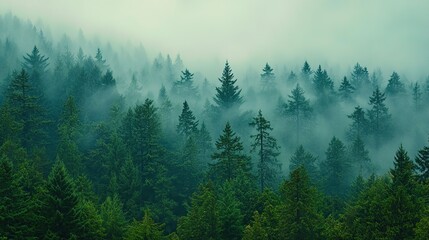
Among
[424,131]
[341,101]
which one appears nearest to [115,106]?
[341,101]

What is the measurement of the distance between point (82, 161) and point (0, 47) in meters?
100.0

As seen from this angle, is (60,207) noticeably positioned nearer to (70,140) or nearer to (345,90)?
(70,140)

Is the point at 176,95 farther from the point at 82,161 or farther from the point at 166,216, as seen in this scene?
the point at 166,216

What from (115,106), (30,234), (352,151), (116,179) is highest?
(115,106)

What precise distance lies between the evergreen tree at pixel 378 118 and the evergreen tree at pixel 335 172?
29.7m

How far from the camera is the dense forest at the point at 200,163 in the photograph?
36969 mm

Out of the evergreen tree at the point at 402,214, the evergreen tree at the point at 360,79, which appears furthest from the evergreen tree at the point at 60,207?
the evergreen tree at the point at 360,79

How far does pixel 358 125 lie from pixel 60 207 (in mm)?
79543

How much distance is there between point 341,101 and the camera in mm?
123812

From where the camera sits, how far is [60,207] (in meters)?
36.3

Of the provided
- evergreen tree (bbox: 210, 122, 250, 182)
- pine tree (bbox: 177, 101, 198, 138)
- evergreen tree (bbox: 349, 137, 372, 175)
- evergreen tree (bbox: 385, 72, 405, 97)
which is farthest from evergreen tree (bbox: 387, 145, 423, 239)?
evergreen tree (bbox: 385, 72, 405, 97)

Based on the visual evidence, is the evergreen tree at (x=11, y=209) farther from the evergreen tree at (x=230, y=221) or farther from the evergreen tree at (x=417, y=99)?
the evergreen tree at (x=417, y=99)

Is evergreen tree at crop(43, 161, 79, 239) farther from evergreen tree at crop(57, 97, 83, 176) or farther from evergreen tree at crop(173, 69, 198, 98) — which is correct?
evergreen tree at crop(173, 69, 198, 98)

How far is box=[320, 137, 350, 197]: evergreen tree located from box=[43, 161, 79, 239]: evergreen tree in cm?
4839
